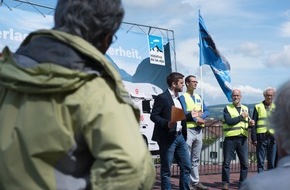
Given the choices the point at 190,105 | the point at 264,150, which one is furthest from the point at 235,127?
the point at 264,150

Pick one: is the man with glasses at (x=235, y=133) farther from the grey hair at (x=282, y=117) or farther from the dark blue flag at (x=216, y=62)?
the grey hair at (x=282, y=117)

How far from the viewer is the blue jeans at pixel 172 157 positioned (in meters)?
7.67

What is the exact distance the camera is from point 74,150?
1.86 m

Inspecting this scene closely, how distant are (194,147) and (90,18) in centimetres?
700

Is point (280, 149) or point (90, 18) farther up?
point (90, 18)

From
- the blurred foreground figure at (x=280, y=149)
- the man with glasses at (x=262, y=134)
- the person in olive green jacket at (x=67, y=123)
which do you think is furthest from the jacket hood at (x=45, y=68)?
the man with glasses at (x=262, y=134)

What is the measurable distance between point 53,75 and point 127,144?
1.13ft

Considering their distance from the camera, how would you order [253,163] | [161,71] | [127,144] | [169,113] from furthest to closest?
[253,163]
[161,71]
[169,113]
[127,144]

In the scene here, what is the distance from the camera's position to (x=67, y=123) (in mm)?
1828

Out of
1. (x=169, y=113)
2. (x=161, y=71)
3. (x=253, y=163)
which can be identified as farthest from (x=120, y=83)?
(x=253, y=163)

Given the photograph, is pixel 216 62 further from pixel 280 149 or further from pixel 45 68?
pixel 45 68

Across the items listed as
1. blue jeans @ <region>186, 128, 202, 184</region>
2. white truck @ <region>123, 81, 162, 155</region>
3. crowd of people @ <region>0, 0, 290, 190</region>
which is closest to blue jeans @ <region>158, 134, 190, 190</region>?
blue jeans @ <region>186, 128, 202, 184</region>

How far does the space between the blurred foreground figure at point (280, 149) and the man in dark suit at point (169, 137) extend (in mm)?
5164

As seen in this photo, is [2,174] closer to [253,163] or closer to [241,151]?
[241,151]
